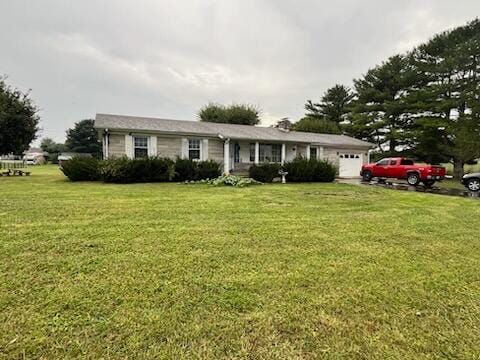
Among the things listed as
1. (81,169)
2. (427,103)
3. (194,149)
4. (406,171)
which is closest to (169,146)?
(194,149)

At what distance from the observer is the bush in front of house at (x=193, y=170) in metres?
14.8

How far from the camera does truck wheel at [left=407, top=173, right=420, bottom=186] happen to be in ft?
51.2

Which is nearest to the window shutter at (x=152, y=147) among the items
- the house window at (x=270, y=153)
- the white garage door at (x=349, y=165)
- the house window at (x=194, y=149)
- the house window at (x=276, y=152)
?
the house window at (x=194, y=149)

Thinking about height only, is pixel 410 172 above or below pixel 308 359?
above

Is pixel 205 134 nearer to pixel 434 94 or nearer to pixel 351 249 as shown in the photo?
pixel 351 249

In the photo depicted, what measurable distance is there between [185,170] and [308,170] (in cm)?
711

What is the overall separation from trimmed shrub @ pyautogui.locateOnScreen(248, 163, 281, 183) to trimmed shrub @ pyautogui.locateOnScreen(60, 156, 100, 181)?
852 centimetres

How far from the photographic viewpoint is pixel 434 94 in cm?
2288

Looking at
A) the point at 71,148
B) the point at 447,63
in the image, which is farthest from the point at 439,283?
the point at 71,148

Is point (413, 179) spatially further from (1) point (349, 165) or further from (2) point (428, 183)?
(1) point (349, 165)

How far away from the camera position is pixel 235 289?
285 cm

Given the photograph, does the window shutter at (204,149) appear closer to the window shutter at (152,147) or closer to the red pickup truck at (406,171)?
the window shutter at (152,147)

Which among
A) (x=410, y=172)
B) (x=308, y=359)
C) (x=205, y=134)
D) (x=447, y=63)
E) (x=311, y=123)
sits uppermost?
(x=447, y=63)

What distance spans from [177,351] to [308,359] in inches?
36.3
